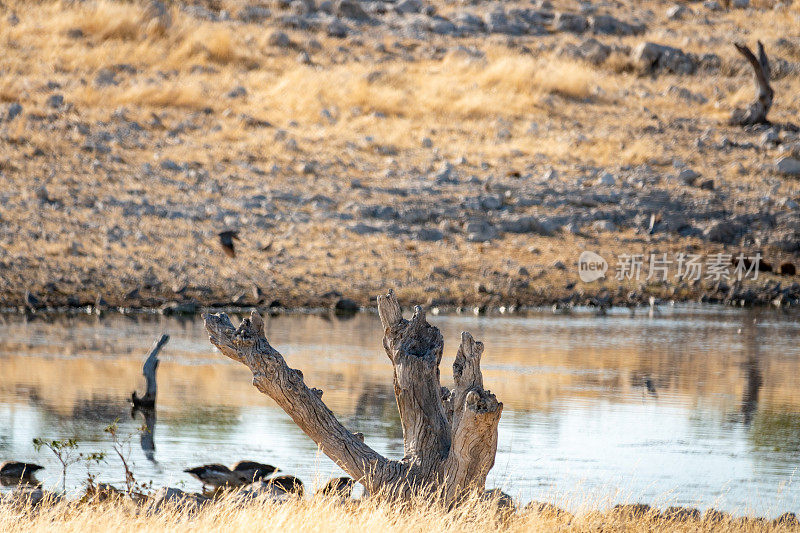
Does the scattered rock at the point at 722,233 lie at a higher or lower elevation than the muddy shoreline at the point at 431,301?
higher

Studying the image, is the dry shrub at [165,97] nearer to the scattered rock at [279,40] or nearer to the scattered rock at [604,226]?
the scattered rock at [279,40]

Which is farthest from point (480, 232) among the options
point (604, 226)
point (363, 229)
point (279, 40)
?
point (279, 40)

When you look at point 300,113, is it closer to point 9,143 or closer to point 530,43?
point 9,143

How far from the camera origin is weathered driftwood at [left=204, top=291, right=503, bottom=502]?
8.44 metres

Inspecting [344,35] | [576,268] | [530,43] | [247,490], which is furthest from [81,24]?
[247,490]

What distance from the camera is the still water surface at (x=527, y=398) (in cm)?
1288

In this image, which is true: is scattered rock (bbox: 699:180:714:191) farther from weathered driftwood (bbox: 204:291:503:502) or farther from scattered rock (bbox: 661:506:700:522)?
weathered driftwood (bbox: 204:291:503:502)

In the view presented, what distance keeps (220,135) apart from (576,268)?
37.5ft

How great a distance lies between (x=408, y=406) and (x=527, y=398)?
28.2 ft

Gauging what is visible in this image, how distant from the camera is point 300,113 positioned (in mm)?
34906

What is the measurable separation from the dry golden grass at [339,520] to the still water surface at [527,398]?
2.51ft

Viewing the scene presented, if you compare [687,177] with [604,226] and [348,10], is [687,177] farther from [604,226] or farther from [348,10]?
[348,10]

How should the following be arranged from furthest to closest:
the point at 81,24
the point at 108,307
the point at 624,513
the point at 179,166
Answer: the point at 81,24
the point at 179,166
the point at 108,307
the point at 624,513

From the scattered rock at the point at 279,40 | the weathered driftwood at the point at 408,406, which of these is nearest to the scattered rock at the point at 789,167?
the scattered rock at the point at 279,40
